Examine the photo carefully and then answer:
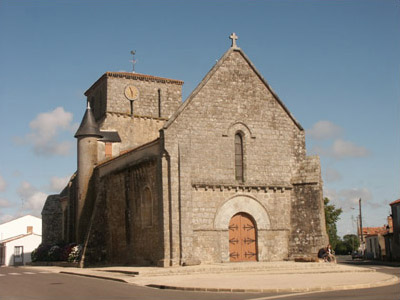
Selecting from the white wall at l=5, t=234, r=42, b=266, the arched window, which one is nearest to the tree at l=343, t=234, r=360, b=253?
the white wall at l=5, t=234, r=42, b=266

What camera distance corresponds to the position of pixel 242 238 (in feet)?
87.2

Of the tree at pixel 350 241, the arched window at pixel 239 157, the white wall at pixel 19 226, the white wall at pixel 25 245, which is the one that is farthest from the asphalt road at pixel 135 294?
the tree at pixel 350 241

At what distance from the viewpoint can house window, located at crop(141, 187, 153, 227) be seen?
26938 millimetres

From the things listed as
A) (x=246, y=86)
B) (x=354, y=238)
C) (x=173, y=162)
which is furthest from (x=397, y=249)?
(x=354, y=238)

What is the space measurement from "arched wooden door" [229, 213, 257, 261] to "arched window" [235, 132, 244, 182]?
196cm

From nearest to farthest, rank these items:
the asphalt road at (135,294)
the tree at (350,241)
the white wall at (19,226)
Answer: the asphalt road at (135,294) < the white wall at (19,226) < the tree at (350,241)

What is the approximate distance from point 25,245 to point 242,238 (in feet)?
126

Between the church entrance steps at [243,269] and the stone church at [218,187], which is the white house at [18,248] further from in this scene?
the church entrance steps at [243,269]

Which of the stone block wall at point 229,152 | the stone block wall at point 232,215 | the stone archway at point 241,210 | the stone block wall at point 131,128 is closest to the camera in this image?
the stone block wall at point 229,152

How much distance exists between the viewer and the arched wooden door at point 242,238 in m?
26.2

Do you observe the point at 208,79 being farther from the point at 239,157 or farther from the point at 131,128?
the point at 131,128

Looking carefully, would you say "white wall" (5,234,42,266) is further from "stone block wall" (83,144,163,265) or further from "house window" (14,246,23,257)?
"stone block wall" (83,144,163,265)

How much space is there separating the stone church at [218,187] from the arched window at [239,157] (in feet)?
0.17

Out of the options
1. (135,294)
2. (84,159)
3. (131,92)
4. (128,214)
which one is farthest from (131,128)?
(135,294)
